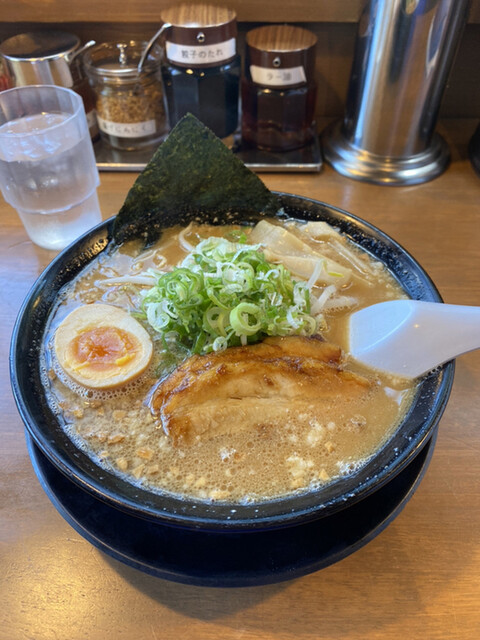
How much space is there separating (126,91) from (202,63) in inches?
12.9

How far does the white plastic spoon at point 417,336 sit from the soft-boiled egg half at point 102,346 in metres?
0.52

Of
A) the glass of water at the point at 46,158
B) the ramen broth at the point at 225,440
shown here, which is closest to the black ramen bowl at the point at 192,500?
the ramen broth at the point at 225,440

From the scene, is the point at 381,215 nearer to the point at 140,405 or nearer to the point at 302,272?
the point at 302,272

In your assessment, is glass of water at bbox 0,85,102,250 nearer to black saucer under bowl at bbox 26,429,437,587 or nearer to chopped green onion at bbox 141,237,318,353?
chopped green onion at bbox 141,237,318,353

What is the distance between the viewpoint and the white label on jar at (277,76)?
184cm

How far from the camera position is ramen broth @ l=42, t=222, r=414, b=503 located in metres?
0.96

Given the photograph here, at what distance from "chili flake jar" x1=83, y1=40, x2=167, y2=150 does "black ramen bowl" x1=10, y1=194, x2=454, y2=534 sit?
88 centimetres

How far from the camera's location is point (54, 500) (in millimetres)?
1028

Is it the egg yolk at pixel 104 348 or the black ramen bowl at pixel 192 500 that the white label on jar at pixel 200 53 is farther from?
the egg yolk at pixel 104 348

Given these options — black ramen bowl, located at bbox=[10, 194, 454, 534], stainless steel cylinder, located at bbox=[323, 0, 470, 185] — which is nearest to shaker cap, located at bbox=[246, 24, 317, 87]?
stainless steel cylinder, located at bbox=[323, 0, 470, 185]

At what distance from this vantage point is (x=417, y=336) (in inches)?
43.1

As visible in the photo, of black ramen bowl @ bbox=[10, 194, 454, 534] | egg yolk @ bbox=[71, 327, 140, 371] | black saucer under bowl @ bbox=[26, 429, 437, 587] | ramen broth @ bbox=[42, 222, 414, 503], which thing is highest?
black ramen bowl @ bbox=[10, 194, 454, 534]

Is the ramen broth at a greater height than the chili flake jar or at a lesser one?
lesser

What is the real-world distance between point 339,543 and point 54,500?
586 millimetres
